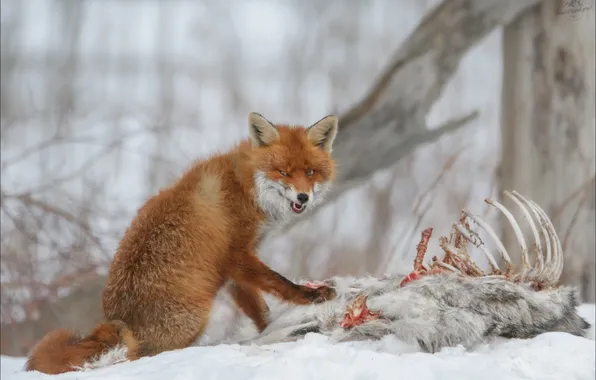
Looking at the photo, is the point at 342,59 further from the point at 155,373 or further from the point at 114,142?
the point at 155,373

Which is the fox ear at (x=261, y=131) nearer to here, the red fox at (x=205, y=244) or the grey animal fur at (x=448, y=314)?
the red fox at (x=205, y=244)

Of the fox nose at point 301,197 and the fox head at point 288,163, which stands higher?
the fox head at point 288,163

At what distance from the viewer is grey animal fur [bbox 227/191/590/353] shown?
5.43 ft

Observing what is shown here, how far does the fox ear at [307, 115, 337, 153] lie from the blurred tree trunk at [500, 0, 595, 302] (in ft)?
7.40

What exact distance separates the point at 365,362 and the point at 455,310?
0.34 m

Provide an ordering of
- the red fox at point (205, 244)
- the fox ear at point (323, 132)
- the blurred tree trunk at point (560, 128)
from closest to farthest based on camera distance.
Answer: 1. the red fox at point (205, 244)
2. the fox ear at point (323, 132)
3. the blurred tree trunk at point (560, 128)

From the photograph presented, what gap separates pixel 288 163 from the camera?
74.4 inches

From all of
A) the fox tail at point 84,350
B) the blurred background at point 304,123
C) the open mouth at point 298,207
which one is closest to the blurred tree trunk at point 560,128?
the blurred background at point 304,123

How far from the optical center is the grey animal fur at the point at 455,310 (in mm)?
1655

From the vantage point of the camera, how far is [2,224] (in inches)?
158

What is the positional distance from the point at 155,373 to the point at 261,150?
0.74m

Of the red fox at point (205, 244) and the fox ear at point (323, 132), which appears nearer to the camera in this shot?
the red fox at point (205, 244)

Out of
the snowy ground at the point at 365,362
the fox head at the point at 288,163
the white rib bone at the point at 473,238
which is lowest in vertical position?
the snowy ground at the point at 365,362

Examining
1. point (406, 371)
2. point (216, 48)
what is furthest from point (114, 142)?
point (406, 371)
